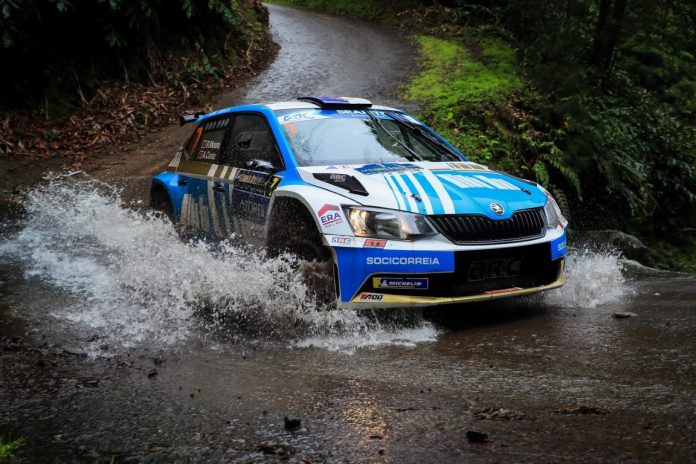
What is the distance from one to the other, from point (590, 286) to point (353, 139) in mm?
2509

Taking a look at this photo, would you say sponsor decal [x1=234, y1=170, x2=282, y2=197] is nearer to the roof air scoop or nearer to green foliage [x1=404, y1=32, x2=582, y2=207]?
the roof air scoop

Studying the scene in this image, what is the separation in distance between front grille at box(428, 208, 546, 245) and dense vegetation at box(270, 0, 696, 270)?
4896mm

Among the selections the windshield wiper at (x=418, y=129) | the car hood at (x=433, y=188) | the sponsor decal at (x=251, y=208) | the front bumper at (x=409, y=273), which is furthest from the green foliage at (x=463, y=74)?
the front bumper at (x=409, y=273)

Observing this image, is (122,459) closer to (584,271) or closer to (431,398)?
(431,398)

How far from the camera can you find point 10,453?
3.16m

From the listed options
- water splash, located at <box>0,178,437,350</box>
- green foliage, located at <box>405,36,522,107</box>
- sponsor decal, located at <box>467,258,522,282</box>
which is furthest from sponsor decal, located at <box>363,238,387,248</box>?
green foliage, located at <box>405,36,522,107</box>

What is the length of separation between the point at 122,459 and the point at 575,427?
201cm

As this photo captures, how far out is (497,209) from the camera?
541cm

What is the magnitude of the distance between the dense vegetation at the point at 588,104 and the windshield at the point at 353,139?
13.2 ft

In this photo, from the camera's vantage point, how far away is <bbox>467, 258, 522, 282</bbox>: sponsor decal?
5266 mm

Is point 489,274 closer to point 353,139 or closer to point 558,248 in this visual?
point 558,248

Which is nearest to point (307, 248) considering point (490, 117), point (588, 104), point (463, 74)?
point (490, 117)

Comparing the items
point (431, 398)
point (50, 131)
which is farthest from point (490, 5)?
point (431, 398)

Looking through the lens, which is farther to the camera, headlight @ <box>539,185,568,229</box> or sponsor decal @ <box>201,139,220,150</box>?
sponsor decal @ <box>201,139,220,150</box>
